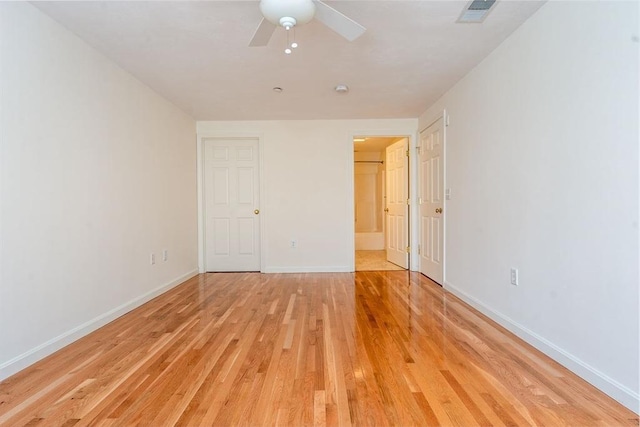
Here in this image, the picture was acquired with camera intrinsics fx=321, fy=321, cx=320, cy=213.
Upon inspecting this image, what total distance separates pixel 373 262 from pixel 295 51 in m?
3.77

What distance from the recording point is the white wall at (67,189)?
1.85m

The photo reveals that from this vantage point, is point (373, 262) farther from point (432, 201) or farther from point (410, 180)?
point (432, 201)

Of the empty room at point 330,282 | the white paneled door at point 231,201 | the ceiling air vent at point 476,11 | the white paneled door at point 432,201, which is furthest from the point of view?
the white paneled door at point 231,201

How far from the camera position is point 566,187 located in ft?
6.04

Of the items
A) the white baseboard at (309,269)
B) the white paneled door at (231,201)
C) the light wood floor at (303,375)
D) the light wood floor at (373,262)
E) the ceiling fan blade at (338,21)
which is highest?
the ceiling fan blade at (338,21)

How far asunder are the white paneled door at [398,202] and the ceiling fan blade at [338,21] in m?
3.11

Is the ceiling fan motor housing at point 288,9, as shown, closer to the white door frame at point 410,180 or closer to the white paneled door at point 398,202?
the white door frame at point 410,180

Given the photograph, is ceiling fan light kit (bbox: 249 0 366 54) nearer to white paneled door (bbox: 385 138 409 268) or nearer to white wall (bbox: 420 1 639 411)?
white wall (bbox: 420 1 639 411)

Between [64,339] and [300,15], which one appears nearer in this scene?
[300,15]

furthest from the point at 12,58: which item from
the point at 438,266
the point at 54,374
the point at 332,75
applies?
the point at 438,266

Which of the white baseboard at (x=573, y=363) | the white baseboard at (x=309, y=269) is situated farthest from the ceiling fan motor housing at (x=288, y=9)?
the white baseboard at (x=309, y=269)

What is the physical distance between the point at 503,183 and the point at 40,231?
127 inches

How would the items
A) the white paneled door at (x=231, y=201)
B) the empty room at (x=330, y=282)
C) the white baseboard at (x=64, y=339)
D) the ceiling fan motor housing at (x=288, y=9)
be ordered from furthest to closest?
the white paneled door at (x=231, y=201), the white baseboard at (x=64, y=339), the ceiling fan motor housing at (x=288, y=9), the empty room at (x=330, y=282)

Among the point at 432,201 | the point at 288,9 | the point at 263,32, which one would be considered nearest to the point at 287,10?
the point at 288,9
